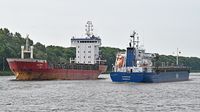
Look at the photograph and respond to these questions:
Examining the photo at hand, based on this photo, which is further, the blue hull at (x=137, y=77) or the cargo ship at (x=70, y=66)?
the cargo ship at (x=70, y=66)

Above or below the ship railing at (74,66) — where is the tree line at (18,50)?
above

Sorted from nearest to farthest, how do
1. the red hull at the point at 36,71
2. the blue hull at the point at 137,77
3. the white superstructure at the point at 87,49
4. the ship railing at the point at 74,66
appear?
the blue hull at the point at 137,77, the red hull at the point at 36,71, the ship railing at the point at 74,66, the white superstructure at the point at 87,49

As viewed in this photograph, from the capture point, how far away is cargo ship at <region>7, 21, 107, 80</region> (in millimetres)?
94812

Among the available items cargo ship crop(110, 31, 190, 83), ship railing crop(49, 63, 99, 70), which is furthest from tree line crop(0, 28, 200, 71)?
cargo ship crop(110, 31, 190, 83)

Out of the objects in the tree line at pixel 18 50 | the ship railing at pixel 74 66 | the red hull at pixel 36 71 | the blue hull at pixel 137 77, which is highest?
the tree line at pixel 18 50

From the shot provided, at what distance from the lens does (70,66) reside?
108312 mm

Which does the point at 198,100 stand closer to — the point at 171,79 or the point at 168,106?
the point at 168,106

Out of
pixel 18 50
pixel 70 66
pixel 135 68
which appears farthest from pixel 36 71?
pixel 18 50

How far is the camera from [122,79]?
85.0 m

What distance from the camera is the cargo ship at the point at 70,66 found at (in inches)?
3733

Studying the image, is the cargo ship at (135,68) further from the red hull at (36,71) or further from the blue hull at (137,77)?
the red hull at (36,71)

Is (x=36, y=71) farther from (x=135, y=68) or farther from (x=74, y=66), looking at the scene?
(x=135, y=68)

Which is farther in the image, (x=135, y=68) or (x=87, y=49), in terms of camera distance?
(x=87, y=49)

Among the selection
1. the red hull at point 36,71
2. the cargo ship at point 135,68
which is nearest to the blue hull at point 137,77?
the cargo ship at point 135,68
